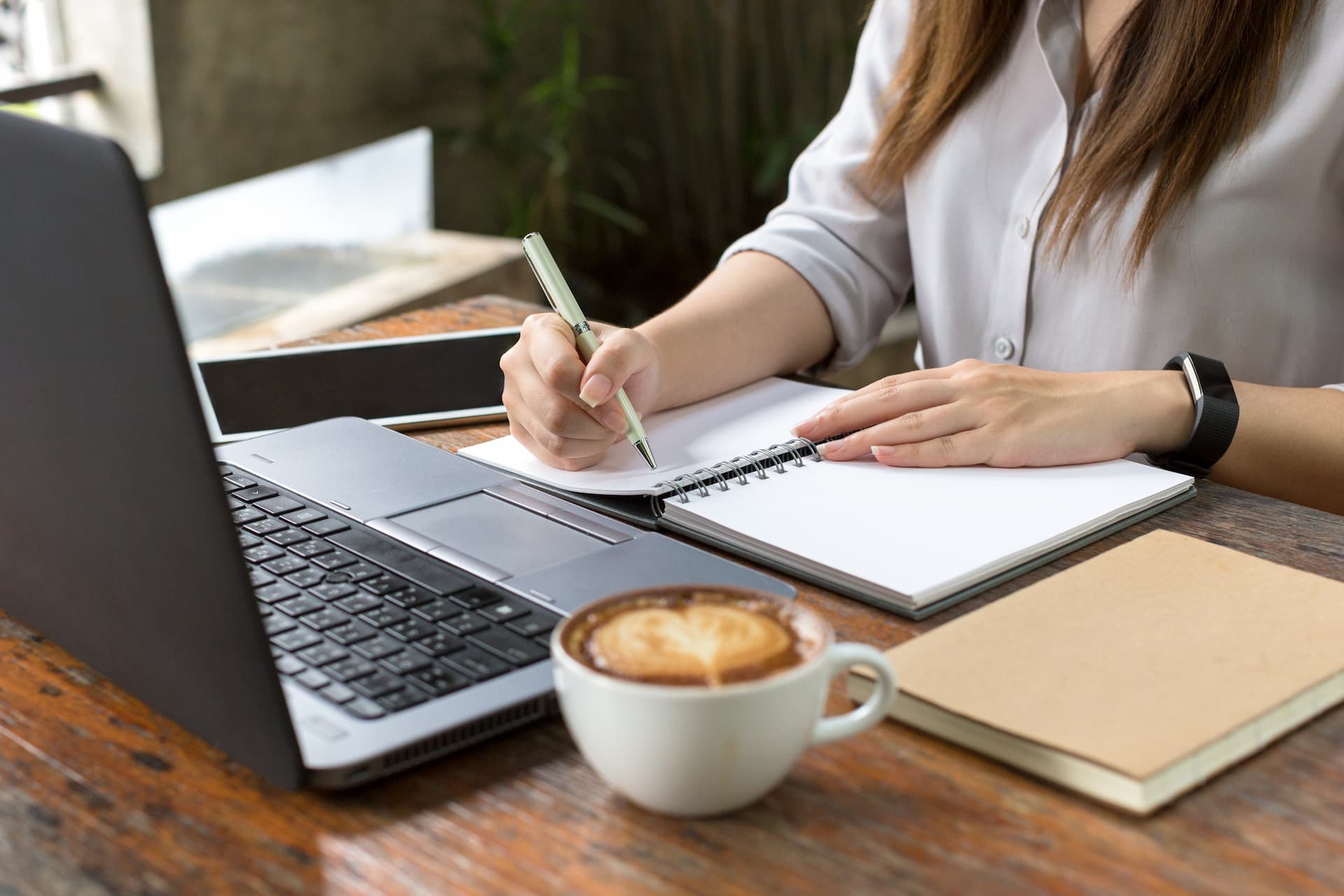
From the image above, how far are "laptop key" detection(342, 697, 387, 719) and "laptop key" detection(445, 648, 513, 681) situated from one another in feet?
0.14

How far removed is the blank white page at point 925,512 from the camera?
71cm

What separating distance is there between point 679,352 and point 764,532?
0.96ft

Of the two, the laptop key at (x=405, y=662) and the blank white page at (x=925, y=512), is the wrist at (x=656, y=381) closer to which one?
the blank white page at (x=925, y=512)

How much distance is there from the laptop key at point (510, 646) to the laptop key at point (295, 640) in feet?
0.25

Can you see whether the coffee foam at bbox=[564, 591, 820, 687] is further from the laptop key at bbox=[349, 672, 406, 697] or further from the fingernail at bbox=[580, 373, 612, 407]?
the fingernail at bbox=[580, 373, 612, 407]

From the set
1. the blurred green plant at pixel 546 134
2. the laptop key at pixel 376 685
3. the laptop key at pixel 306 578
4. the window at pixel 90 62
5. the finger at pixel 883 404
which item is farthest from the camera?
the blurred green plant at pixel 546 134

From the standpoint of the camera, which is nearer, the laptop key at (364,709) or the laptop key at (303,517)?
the laptop key at (364,709)

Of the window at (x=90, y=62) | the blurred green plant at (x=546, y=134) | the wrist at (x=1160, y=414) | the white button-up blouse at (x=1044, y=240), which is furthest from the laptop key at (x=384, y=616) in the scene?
the blurred green plant at (x=546, y=134)

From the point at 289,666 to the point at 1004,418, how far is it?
50cm

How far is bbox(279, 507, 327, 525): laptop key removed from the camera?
758mm

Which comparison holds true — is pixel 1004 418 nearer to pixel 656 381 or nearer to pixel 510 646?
pixel 656 381

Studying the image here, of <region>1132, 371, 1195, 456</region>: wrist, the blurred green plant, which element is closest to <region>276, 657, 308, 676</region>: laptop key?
<region>1132, 371, 1195, 456</region>: wrist

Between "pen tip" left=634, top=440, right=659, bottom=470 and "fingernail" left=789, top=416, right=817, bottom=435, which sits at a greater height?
"fingernail" left=789, top=416, right=817, bottom=435

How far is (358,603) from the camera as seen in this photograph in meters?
0.65
